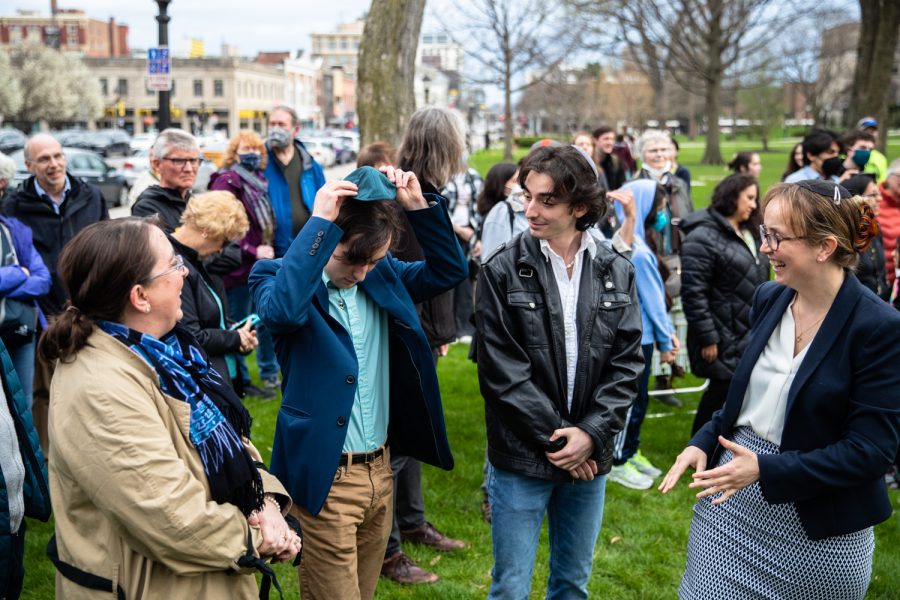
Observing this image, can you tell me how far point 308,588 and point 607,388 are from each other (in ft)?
4.43

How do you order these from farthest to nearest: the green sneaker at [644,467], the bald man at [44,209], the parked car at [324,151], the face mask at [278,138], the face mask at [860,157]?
the parked car at [324,151] → the face mask at [860,157] → the face mask at [278,138] → the green sneaker at [644,467] → the bald man at [44,209]

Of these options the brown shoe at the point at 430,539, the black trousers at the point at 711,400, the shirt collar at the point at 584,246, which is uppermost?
the shirt collar at the point at 584,246

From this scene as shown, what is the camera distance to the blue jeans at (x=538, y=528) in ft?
10.6

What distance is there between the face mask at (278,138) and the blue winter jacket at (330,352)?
3.85 metres

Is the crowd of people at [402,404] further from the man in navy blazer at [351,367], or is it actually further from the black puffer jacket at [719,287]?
the black puffer jacket at [719,287]

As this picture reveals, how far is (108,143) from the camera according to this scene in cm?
4247

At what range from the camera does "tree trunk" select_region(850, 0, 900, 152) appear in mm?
18134

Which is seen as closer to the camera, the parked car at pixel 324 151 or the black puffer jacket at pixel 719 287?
the black puffer jacket at pixel 719 287

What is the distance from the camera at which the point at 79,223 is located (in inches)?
236

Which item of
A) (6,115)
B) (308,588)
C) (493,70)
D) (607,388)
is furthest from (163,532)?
(6,115)

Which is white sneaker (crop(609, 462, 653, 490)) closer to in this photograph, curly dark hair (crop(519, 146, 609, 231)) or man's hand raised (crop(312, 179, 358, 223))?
curly dark hair (crop(519, 146, 609, 231))

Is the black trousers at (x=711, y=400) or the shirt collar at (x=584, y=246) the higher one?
the shirt collar at (x=584, y=246)

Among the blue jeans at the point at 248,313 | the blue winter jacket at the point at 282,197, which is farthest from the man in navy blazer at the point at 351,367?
the blue jeans at the point at 248,313

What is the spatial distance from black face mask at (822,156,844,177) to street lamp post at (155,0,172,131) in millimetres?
8558
